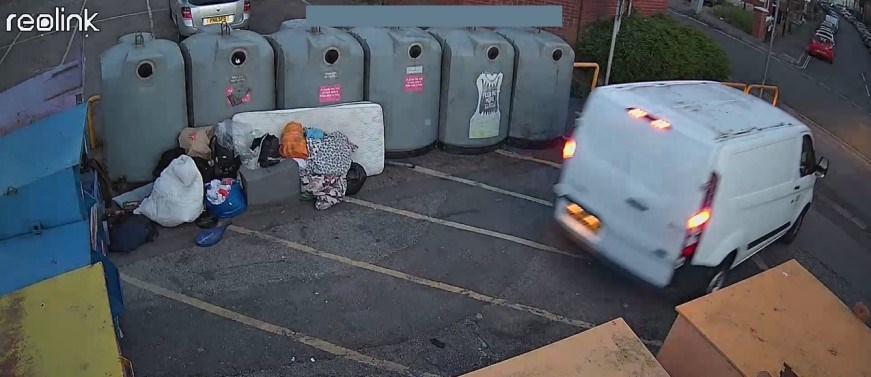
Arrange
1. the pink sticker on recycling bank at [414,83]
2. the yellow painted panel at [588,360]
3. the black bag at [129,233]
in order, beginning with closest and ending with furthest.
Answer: the yellow painted panel at [588,360], the black bag at [129,233], the pink sticker on recycling bank at [414,83]

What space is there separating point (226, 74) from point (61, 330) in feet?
17.4

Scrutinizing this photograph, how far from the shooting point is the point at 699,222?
6.64 meters

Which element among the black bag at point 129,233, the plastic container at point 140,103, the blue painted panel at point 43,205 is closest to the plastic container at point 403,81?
the plastic container at point 140,103

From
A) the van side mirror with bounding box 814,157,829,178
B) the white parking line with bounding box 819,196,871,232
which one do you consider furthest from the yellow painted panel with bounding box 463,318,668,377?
the white parking line with bounding box 819,196,871,232

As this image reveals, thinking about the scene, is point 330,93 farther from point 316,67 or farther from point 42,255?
point 42,255

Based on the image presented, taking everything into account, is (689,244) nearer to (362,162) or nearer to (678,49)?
(362,162)

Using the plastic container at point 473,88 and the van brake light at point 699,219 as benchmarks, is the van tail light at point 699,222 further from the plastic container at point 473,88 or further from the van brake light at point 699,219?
the plastic container at point 473,88

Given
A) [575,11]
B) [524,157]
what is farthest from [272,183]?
[575,11]

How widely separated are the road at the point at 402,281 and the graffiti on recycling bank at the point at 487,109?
431 mm

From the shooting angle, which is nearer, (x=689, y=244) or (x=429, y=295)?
(x=689, y=244)

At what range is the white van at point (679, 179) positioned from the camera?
6594mm

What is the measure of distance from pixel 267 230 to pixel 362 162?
1.76 m

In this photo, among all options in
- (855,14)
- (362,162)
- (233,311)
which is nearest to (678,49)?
(362,162)

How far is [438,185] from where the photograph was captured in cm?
962
